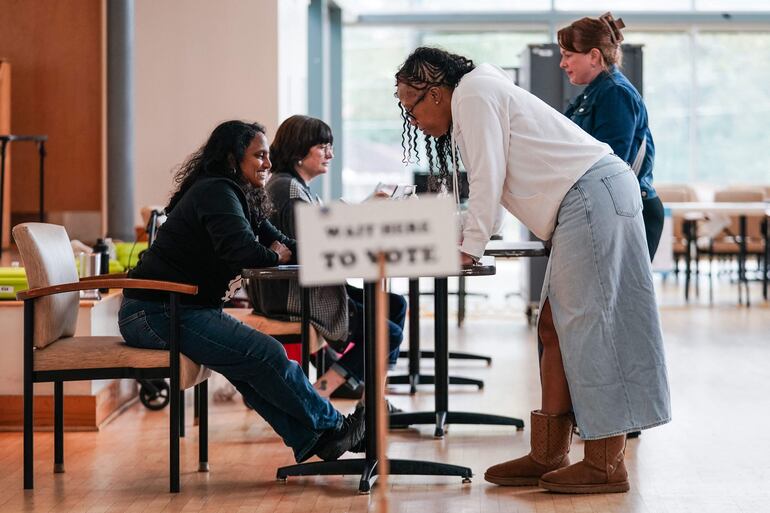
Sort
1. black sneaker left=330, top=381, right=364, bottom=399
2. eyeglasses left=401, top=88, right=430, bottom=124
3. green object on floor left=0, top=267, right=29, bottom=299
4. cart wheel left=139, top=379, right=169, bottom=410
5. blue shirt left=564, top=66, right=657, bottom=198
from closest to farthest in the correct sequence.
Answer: eyeglasses left=401, top=88, right=430, bottom=124 → blue shirt left=564, top=66, right=657, bottom=198 → green object on floor left=0, top=267, right=29, bottom=299 → cart wheel left=139, top=379, right=169, bottom=410 → black sneaker left=330, top=381, right=364, bottom=399

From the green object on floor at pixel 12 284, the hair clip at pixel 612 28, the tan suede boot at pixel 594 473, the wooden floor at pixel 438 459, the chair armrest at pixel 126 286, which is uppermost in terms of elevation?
the hair clip at pixel 612 28

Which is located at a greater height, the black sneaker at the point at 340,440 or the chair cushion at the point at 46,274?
the chair cushion at the point at 46,274

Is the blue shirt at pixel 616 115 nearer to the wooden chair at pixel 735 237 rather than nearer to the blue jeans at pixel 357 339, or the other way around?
the blue jeans at pixel 357 339

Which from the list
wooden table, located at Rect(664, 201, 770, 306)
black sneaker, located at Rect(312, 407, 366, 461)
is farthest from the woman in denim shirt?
wooden table, located at Rect(664, 201, 770, 306)

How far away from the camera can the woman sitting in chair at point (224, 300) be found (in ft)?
10.5

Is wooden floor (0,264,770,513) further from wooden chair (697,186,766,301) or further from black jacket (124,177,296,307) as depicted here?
wooden chair (697,186,766,301)

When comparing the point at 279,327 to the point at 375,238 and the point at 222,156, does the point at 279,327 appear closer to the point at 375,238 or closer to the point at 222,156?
the point at 222,156

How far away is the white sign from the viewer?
1.95 meters

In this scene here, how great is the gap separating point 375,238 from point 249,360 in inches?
52.5

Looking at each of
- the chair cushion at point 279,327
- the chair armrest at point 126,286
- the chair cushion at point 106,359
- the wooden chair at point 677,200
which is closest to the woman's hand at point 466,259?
the chair armrest at point 126,286

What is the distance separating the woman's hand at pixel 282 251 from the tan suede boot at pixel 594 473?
3.42 ft

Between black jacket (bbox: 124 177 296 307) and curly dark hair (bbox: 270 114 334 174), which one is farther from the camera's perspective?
curly dark hair (bbox: 270 114 334 174)

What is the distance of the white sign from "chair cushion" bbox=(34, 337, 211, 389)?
1.39m

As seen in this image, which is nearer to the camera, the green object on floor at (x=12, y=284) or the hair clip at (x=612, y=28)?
the hair clip at (x=612, y=28)
